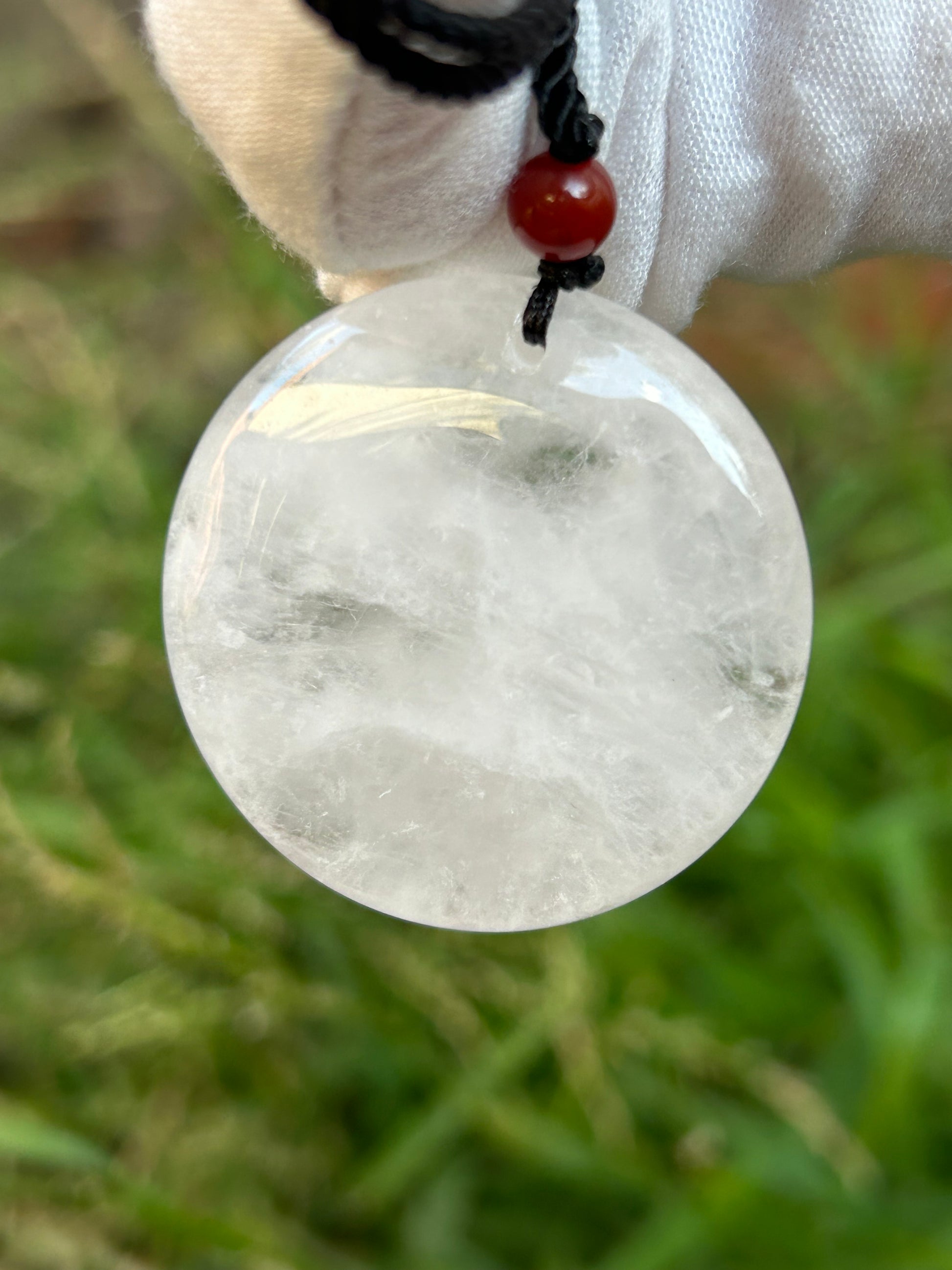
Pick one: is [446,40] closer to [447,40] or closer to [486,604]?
[447,40]

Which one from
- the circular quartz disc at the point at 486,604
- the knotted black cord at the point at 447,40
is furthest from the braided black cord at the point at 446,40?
the circular quartz disc at the point at 486,604

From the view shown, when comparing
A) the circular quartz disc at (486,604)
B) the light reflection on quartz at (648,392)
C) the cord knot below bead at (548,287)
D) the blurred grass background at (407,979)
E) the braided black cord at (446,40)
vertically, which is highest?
the braided black cord at (446,40)

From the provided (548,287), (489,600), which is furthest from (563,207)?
(489,600)

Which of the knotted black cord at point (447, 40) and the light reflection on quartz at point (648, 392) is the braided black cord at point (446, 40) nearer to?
the knotted black cord at point (447, 40)

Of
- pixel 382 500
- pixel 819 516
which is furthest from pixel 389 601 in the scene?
pixel 819 516

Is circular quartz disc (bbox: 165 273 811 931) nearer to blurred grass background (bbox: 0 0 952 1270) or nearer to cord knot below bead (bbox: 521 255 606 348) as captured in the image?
cord knot below bead (bbox: 521 255 606 348)

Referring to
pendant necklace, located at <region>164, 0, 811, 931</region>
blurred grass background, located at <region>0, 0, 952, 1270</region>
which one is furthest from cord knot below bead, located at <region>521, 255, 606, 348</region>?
blurred grass background, located at <region>0, 0, 952, 1270</region>

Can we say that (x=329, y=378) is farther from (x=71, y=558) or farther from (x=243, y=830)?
(x=71, y=558)
